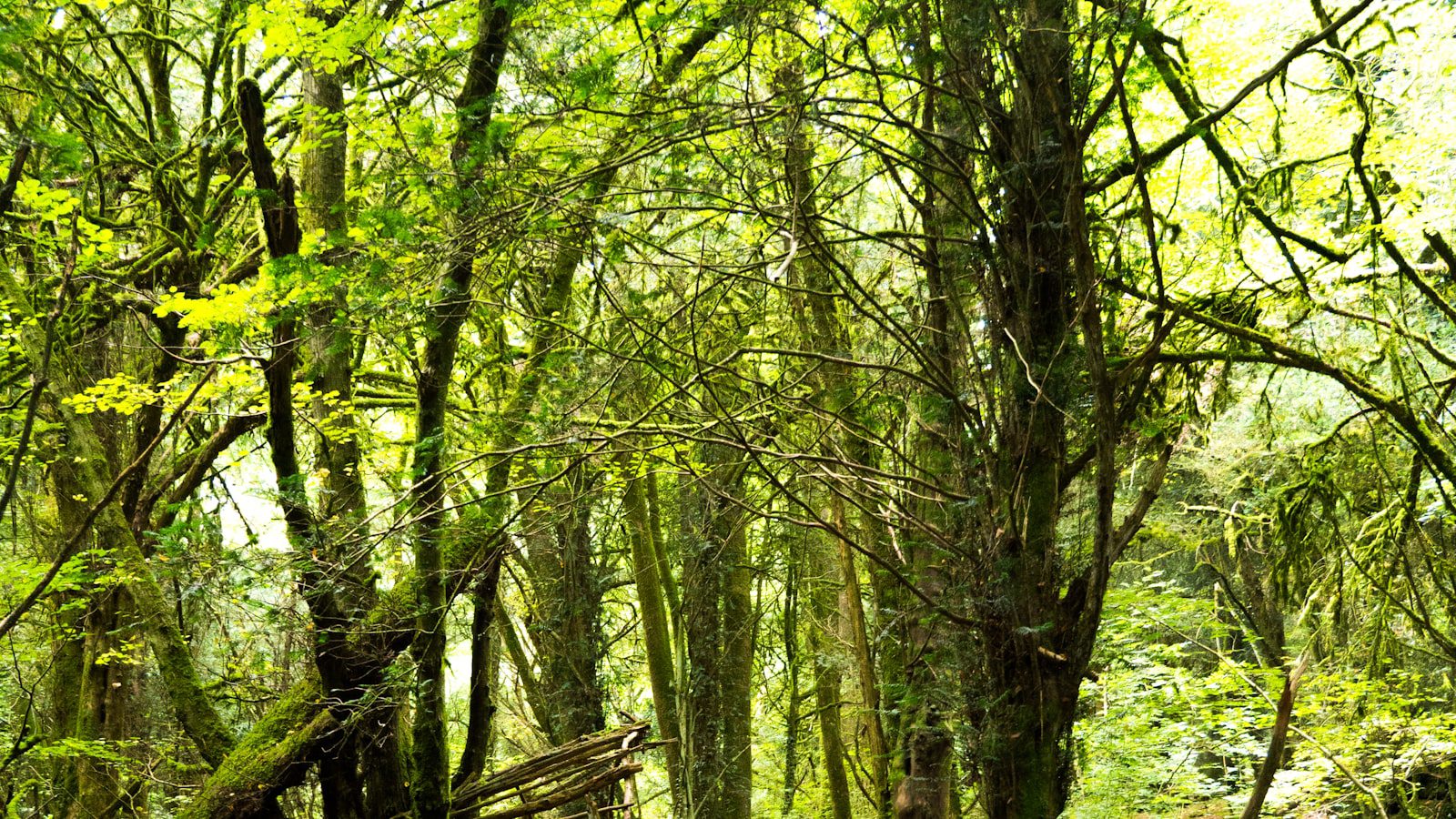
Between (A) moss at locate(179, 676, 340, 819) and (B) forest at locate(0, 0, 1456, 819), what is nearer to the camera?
(B) forest at locate(0, 0, 1456, 819)

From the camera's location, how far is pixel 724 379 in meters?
4.93

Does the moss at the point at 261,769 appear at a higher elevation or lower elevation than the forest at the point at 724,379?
lower

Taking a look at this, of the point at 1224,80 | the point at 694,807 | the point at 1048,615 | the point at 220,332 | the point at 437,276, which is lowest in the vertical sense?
the point at 694,807

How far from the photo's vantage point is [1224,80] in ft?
21.7

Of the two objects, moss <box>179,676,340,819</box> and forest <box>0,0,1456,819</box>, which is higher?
forest <box>0,0,1456,819</box>

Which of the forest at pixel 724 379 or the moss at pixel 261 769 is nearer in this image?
the forest at pixel 724 379

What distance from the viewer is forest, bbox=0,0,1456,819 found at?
288 cm

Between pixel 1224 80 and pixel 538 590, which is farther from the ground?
pixel 1224 80

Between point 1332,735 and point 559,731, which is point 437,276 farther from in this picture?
point 1332,735

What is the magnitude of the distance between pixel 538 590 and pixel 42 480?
4.04m

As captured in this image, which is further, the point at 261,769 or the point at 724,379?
the point at 724,379

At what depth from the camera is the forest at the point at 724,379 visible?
288 cm

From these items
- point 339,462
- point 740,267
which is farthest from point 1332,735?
point 339,462

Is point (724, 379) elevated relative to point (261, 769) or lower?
elevated
